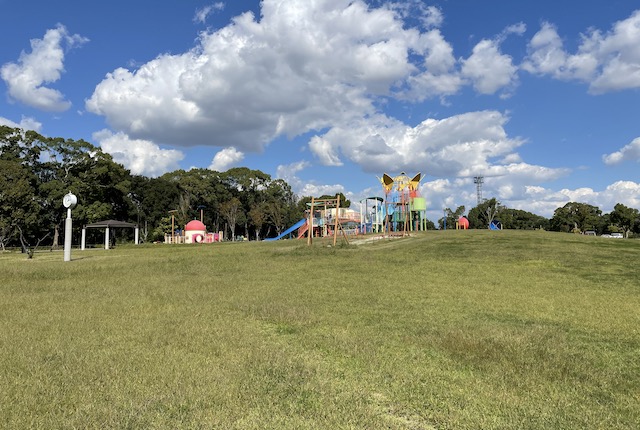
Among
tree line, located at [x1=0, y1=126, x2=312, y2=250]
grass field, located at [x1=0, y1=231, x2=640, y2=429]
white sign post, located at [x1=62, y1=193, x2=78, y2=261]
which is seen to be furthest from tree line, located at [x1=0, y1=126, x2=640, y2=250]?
grass field, located at [x1=0, y1=231, x2=640, y2=429]

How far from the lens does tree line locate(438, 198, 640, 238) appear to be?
225 feet

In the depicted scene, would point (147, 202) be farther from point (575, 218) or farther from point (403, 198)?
point (575, 218)

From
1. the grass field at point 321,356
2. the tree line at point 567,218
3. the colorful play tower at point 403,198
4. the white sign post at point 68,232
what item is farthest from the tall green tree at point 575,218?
the white sign post at point 68,232

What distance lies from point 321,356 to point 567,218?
86.7 meters

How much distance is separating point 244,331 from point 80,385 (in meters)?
2.78

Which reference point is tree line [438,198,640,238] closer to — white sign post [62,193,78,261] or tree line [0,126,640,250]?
tree line [0,126,640,250]

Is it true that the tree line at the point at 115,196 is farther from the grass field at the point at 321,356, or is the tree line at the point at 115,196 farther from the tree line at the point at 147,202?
the grass field at the point at 321,356

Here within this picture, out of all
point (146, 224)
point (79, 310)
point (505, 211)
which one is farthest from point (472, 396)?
point (505, 211)

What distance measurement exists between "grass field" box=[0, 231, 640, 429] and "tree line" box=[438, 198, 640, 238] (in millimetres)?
56212

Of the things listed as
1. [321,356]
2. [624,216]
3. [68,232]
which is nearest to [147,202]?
[68,232]

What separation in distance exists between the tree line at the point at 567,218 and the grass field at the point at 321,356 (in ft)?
184

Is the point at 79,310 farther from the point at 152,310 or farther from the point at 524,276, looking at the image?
the point at 524,276

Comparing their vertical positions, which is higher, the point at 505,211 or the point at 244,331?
the point at 505,211

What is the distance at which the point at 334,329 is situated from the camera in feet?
23.1
